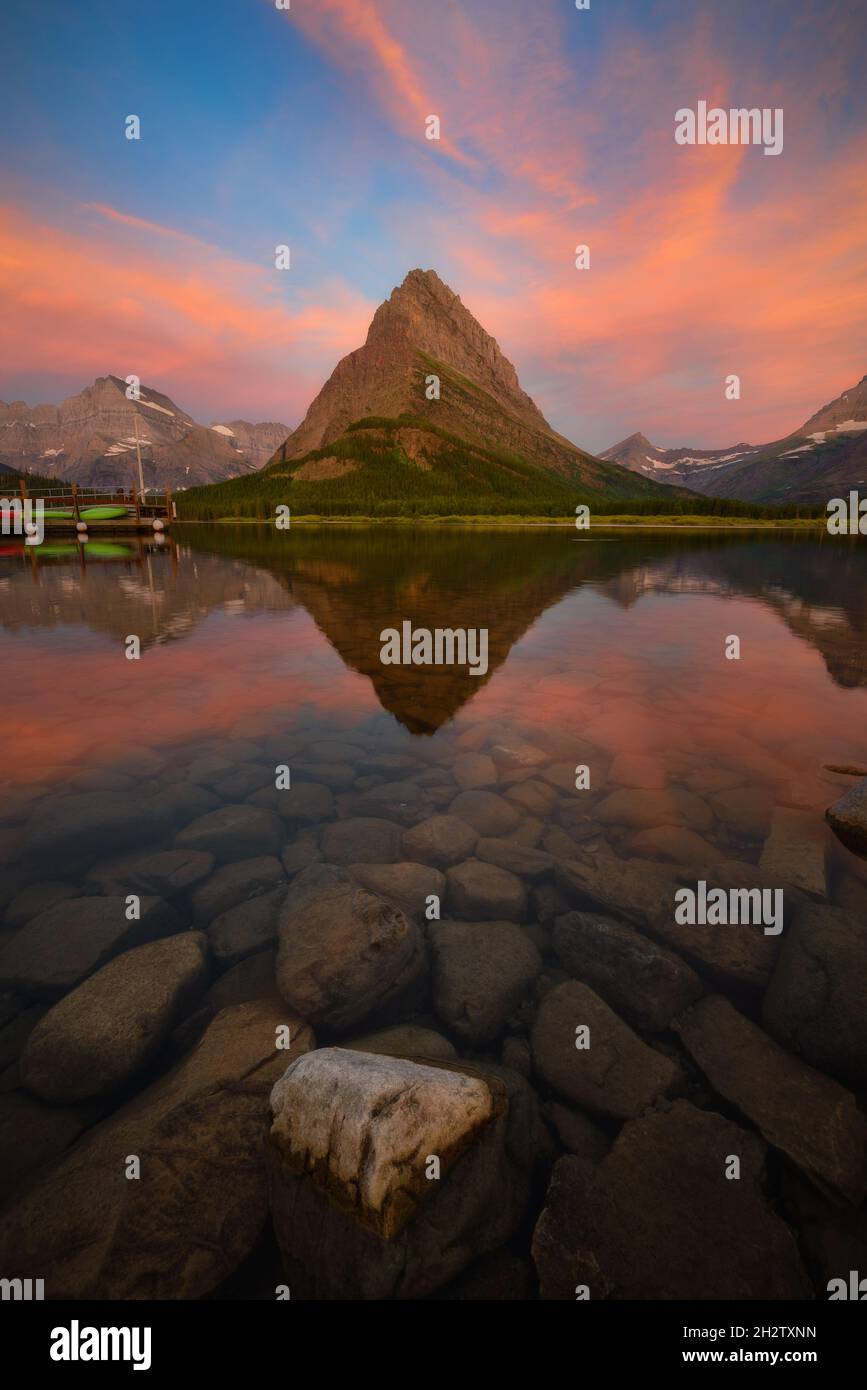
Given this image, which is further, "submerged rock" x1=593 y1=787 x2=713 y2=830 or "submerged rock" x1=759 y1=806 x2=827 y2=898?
"submerged rock" x1=593 y1=787 x2=713 y2=830

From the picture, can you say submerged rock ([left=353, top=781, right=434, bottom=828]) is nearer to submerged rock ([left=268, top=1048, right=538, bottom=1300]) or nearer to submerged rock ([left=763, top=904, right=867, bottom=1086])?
submerged rock ([left=268, top=1048, right=538, bottom=1300])

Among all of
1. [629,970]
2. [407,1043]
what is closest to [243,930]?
[407,1043]

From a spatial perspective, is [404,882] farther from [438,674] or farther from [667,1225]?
[438,674]

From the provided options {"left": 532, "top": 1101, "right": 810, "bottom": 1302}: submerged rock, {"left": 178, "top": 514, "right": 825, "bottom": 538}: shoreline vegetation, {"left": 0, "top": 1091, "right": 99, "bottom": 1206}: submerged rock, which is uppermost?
{"left": 178, "top": 514, "right": 825, "bottom": 538}: shoreline vegetation

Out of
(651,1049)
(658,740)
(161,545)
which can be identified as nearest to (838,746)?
(658,740)

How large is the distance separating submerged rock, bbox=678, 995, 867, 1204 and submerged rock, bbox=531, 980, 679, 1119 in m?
0.51

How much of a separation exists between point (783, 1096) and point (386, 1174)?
3.72 meters

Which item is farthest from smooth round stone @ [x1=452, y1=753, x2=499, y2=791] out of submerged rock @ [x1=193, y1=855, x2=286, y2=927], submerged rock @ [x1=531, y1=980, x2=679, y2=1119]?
submerged rock @ [x1=531, y1=980, x2=679, y2=1119]

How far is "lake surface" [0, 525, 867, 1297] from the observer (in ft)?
25.6
